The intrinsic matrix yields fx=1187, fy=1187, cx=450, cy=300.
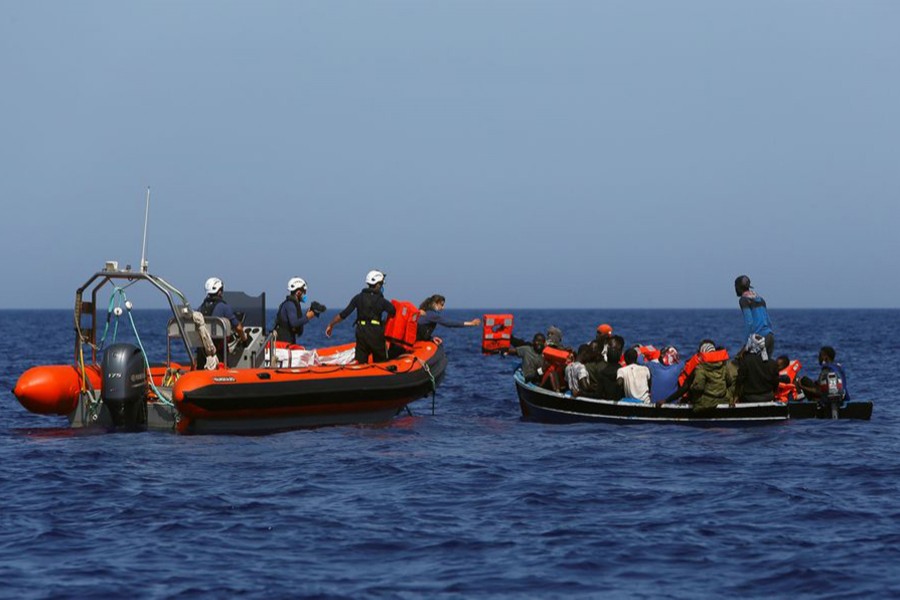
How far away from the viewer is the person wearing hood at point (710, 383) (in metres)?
17.3

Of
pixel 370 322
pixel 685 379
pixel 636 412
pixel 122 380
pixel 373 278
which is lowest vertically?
pixel 636 412

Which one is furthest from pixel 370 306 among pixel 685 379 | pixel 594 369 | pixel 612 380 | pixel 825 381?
pixel 825 381

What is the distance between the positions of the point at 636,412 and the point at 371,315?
440cm

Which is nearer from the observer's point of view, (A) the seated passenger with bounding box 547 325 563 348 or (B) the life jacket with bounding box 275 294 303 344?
(A) the seated passenger with bounding box 547 325 563 348

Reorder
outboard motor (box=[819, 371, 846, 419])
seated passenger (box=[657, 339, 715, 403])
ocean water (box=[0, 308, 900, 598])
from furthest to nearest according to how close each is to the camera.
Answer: outboard motor (box=[819, 371, 846, 419]) → seated passenger (box=[657, 339, 715, 403]) → ocean water (box=[0, 308, 900, 598])

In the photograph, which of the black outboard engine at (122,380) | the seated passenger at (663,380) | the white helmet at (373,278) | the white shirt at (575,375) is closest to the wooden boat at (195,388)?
the black outboard engine at (122,380)

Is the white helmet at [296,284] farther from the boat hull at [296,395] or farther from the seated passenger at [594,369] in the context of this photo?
the seated passenger at [594,369]

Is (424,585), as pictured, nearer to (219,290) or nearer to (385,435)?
(385,435)

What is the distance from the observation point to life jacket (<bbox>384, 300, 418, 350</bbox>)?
20219mm

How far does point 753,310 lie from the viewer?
17.7 metres

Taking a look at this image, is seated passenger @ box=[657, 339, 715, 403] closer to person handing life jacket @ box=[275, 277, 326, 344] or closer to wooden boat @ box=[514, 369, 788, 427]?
wooden boat @ box=[514, 369, 788, 427]

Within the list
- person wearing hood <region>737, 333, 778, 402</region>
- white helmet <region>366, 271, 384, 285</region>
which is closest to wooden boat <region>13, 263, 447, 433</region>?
white helmet <region>366, 271, 384, 285</region>

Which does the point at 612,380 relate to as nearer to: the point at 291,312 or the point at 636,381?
the point at 636,381

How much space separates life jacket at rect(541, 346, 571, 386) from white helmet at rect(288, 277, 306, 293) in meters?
4.26
